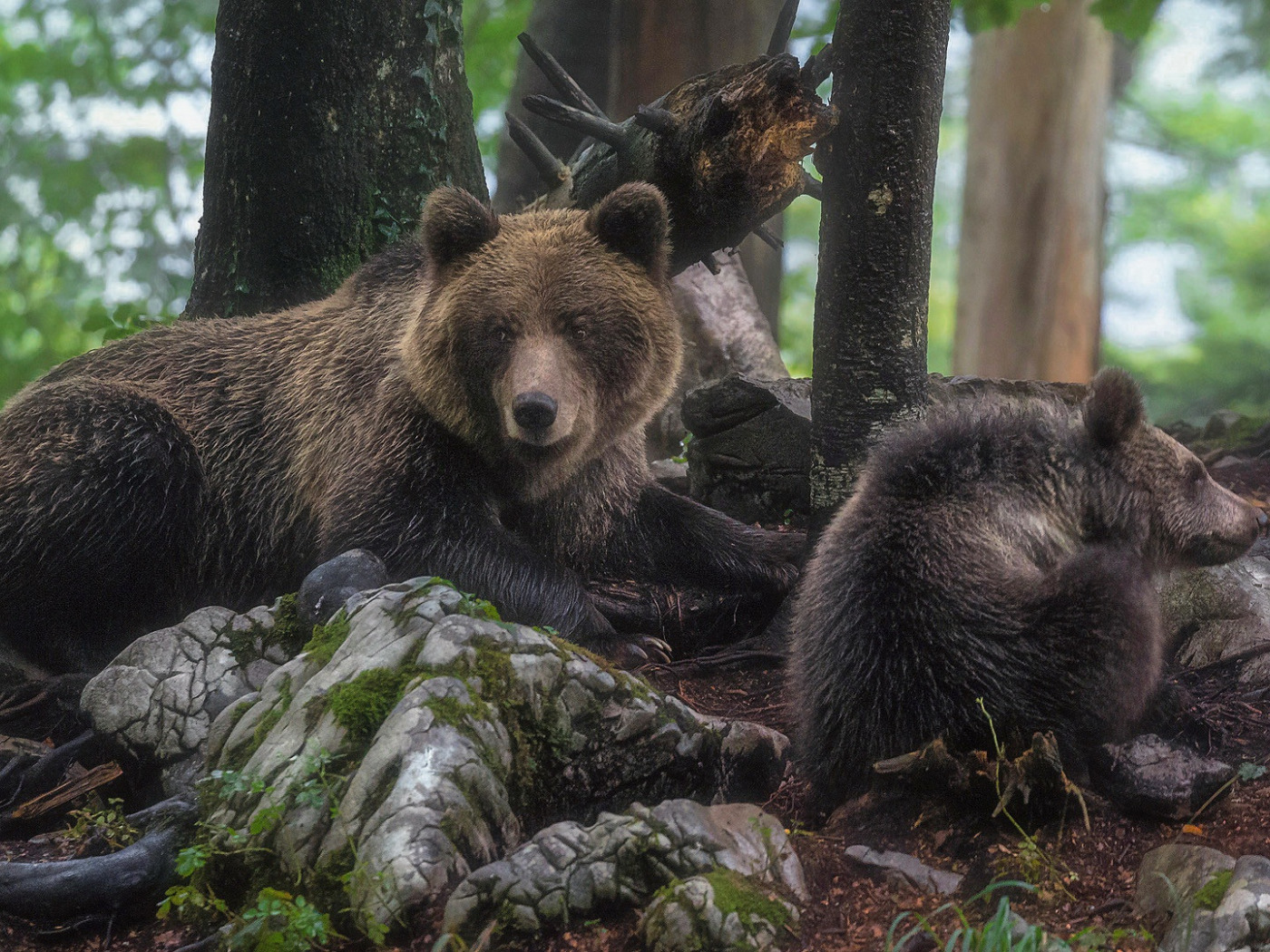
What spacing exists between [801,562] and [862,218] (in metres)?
1.71

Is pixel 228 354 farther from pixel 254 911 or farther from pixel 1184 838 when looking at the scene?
pixel 1184 838

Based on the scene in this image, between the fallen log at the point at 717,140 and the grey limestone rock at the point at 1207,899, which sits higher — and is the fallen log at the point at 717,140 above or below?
above

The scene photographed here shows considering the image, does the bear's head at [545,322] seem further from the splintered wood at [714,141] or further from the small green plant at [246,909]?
the small green plant at [246,909]

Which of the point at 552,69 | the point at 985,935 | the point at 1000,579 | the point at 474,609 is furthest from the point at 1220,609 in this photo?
the point at 552,69

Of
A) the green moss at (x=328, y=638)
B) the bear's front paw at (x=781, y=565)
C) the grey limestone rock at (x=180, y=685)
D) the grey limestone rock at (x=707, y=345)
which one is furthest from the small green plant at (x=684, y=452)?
the green moss at (x=328, y=638)

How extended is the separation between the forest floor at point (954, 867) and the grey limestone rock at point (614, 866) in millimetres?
78

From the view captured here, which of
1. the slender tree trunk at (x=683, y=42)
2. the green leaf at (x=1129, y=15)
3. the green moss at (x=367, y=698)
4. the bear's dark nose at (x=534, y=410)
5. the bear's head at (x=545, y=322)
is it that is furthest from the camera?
the slender tree trunk at (x=683, y=42)

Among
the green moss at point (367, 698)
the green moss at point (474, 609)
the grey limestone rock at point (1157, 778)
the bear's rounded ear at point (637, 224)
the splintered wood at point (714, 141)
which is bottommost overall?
the grey limestone rock at point (1157, 778)

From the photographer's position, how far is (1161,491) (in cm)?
436

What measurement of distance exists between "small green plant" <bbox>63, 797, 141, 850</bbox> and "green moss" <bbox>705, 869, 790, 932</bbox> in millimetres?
2034

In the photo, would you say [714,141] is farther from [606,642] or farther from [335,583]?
[335,583]

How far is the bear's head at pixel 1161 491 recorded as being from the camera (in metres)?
4.20

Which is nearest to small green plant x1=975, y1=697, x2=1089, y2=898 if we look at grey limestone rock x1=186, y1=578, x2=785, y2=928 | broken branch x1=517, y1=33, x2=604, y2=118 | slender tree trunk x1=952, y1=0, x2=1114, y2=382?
grey limestone rock x1=186, y1=578, x2=785, y2=928

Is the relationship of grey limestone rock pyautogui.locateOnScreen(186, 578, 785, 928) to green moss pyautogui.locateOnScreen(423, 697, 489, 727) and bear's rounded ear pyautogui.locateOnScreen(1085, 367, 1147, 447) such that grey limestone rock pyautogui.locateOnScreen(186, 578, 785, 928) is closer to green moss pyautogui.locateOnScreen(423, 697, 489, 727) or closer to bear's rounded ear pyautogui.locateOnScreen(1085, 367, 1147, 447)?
green moss pyautogui.locateOnScreen(423, 697, 489, 727)
